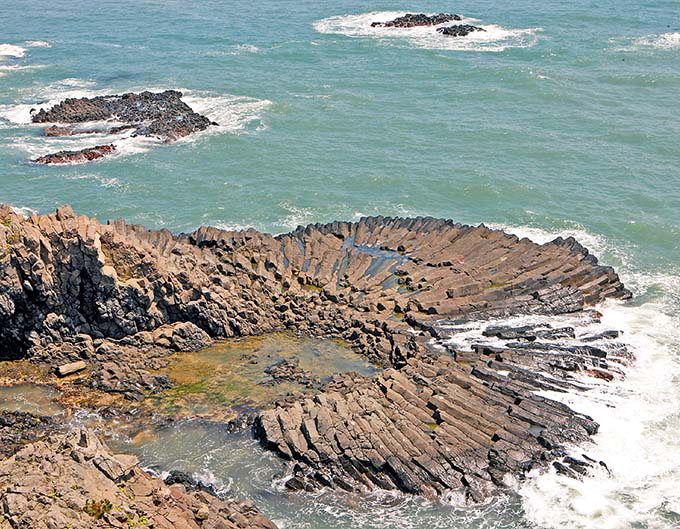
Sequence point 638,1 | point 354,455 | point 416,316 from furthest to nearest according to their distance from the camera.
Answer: point 638,1
point 416,316
point 354,455

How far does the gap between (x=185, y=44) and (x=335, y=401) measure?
3088 inches

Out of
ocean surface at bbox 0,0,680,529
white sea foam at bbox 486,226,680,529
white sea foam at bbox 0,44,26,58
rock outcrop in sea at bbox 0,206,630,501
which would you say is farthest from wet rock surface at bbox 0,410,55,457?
white sea foam at bbox 0,44,26,58

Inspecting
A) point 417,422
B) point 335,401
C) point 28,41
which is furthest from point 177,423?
point 28,41

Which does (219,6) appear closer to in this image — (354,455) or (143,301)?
(143,301)

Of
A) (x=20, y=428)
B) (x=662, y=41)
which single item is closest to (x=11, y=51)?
(x=662, y=41)

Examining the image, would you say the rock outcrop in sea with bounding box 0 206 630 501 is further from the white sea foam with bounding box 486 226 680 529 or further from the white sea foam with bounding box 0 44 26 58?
the white sea foam with bounding box 0 44 26 58

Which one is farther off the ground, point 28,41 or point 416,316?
point 28,41

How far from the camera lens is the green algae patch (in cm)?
3872

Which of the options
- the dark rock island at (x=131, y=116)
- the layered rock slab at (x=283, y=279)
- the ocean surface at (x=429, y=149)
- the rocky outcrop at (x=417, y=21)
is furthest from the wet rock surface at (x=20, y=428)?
the rocky outcrop at (x=417, y=21)

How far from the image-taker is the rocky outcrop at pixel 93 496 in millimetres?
26062

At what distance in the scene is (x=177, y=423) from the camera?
1475 inches

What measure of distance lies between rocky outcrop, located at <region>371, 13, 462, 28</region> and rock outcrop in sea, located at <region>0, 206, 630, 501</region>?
64.0 m

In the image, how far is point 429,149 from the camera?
71.5 metres

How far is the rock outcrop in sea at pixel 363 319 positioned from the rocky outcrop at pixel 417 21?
64.0 metres
